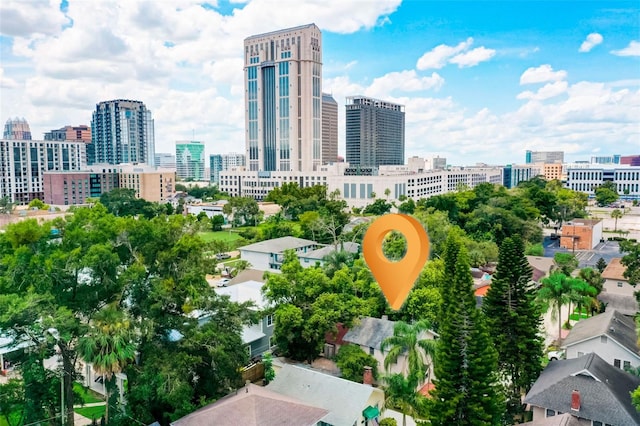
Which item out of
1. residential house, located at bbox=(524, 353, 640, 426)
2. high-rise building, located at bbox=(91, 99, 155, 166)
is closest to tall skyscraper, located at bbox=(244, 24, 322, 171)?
high-rise building, located at bbox=(91, 99, 155, 166)

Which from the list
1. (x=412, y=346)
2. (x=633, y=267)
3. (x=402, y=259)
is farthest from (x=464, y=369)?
(x=633, y=267)

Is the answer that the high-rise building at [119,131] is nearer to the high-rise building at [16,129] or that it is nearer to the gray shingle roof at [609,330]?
the high-rise building at [16,129]

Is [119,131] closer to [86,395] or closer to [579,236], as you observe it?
[579,236]

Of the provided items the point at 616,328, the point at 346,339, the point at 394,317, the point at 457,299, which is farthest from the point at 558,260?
the point at 457,299

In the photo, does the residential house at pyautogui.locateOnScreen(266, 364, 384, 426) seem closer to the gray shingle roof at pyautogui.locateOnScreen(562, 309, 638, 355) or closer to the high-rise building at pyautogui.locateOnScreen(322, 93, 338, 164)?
the gray shingle roof at pyautogui.locateOnScreen(562, 309, 638, 355)

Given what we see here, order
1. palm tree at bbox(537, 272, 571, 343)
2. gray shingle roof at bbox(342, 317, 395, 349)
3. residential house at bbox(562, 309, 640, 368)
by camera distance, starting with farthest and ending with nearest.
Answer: palm tree at bbox(537, 272, 571, 343) < gray shingle roof at bbox(342, 317, 395, 349) < residential house at bbox(562, 309, 640, 368)

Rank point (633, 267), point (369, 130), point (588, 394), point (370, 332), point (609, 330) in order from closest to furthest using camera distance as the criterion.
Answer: point (588, 394) < point (609, 330) < point (370, 332) < point (633, 267) < point (369, 130)

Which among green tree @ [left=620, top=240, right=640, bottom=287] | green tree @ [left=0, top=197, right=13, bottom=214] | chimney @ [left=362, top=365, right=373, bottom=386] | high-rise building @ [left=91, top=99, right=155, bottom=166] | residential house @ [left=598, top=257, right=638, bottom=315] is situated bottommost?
chimney @ [left=362, top=365, right=373, bottom=386]
